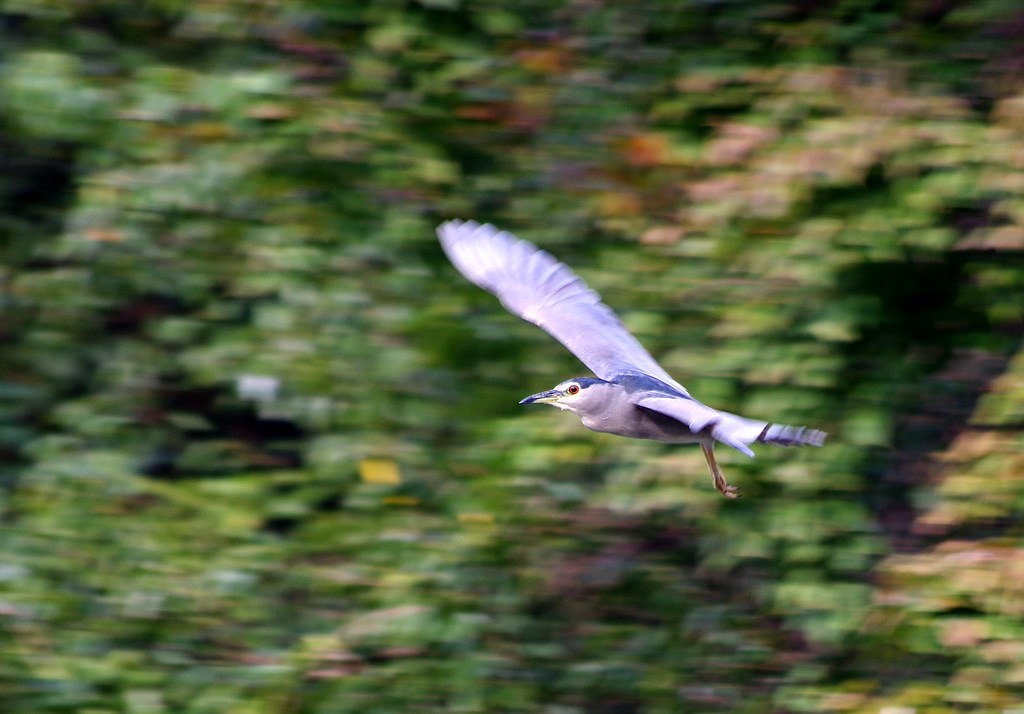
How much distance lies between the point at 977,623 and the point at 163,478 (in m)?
2.85

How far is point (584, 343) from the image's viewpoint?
3818 millimetres

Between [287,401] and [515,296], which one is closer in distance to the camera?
[515,296]

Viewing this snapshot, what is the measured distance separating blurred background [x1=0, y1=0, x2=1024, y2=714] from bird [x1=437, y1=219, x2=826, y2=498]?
54cm

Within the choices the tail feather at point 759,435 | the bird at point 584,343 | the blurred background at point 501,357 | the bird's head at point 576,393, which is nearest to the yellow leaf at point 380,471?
the blurred background at point 501,357

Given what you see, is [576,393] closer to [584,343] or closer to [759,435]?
[584,343]

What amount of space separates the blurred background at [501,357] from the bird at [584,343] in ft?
1.76

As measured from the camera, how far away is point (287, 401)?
15.6 ft

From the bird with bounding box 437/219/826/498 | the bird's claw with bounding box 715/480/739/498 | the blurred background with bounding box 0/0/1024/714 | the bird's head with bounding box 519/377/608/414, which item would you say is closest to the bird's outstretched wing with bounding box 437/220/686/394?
the bird with bounding box 437/219/826/498

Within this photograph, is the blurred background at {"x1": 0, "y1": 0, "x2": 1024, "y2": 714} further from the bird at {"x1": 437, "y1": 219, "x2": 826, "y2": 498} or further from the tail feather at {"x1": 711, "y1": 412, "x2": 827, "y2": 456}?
the tail feather at {"x1": 711, "y1": 412, "x2": 827, "y2": 456}

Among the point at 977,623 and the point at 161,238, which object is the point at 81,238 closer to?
the point at 161,238

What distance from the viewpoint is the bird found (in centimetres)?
341

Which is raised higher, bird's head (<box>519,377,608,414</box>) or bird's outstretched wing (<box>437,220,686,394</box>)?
bird's outstretched wing (<box>437,220,686,394</box>)

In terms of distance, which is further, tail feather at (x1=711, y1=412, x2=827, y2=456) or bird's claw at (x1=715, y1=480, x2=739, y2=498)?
bird's claw at (x1=715, y1=480, x2=739, y2=498)

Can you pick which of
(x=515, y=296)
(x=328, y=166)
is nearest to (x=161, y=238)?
(x=328, y=166)
